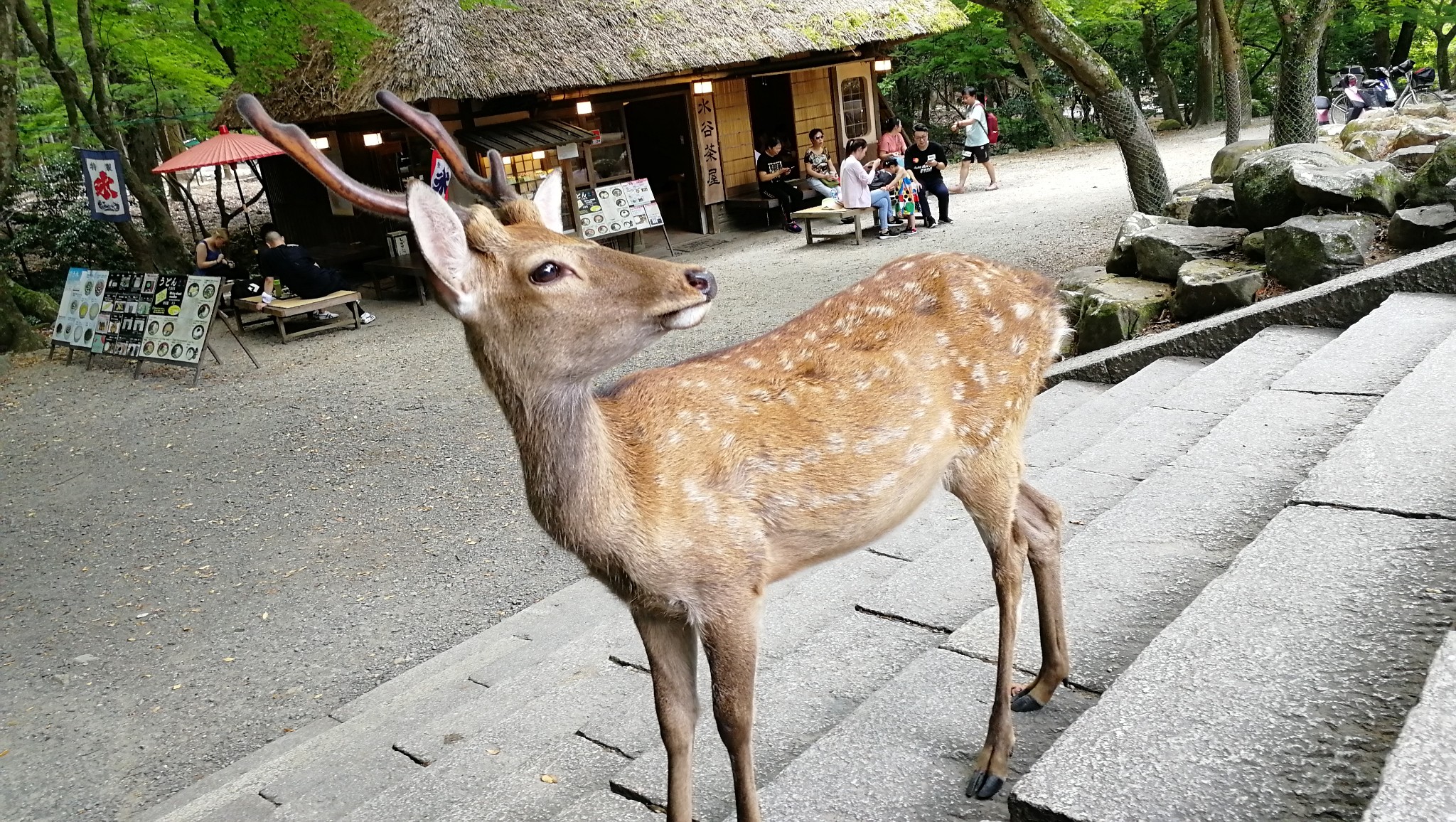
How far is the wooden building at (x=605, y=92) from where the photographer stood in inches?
489

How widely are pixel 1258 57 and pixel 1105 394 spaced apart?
23.7 m

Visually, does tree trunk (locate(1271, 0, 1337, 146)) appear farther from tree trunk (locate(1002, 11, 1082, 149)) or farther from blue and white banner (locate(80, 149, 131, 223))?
tree trunk (locate(1002, 11, 1082, 149))

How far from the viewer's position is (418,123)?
2.28 meters

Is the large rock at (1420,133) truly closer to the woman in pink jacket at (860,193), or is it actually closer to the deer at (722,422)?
the woman in pink jacket at (860,193)

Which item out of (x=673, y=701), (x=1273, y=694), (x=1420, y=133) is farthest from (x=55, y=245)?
(x=1273, y=694)

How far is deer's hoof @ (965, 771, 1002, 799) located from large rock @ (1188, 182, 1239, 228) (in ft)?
18.9

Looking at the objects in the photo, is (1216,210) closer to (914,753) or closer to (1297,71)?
(1297,71)

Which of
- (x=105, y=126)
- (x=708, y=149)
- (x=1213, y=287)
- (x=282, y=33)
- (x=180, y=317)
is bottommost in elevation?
(x=1213, y=287)

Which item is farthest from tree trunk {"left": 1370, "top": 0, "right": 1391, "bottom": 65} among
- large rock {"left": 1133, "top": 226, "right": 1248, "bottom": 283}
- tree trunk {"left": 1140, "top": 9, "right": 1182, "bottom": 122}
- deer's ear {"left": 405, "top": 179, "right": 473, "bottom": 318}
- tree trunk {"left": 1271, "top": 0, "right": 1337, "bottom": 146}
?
deer's ear {"left": 405, "top": 179, "right": 473, "bottom": 318}

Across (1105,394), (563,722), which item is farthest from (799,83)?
(563,722)

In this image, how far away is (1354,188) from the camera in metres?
6.12

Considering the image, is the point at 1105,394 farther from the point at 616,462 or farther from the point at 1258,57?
the point at 1258,57

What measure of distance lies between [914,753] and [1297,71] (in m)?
9.06

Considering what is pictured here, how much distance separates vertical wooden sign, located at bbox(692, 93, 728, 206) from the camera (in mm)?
15414
